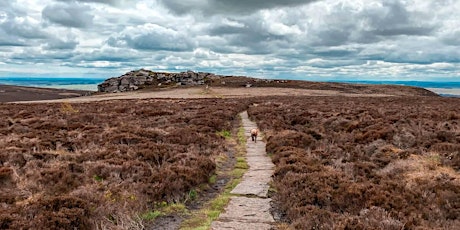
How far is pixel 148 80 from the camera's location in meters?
133

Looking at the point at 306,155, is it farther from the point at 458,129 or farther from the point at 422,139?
the point at 458,129

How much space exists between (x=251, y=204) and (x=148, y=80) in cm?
12727

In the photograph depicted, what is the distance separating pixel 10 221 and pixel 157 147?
8.84 m

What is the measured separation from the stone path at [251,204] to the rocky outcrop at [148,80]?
378ft

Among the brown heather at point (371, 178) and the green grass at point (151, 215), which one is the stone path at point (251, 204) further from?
the green grass at point (151, 215)

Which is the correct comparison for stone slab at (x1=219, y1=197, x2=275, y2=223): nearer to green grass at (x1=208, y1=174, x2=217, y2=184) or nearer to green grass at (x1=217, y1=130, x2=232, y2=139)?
green grass at (x1=208, y1=174, x2=217, y2=184)

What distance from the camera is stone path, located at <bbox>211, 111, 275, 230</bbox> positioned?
27.4 feet

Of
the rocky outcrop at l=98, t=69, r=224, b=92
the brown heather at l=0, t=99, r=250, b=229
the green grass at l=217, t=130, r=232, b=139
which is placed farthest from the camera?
the rocky outcrop at l=98, t=69, r=224, b=92

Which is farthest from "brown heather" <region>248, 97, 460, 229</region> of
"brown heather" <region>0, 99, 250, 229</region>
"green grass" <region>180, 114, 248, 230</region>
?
"brown heather" <region>0, 99, 250, 229</region>

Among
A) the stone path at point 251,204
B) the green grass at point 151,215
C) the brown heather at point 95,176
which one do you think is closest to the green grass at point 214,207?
the stone path at point 251,204

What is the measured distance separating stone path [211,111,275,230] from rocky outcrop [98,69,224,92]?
115248 millimetres

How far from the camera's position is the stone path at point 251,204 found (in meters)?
8.34

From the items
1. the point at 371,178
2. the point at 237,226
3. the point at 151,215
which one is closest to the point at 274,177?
the point at 371,178

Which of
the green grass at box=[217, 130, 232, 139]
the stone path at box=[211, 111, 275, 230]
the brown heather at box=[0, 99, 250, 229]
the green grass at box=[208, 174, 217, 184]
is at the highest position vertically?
the brown heather at box=[0, 99, 250, 229]
